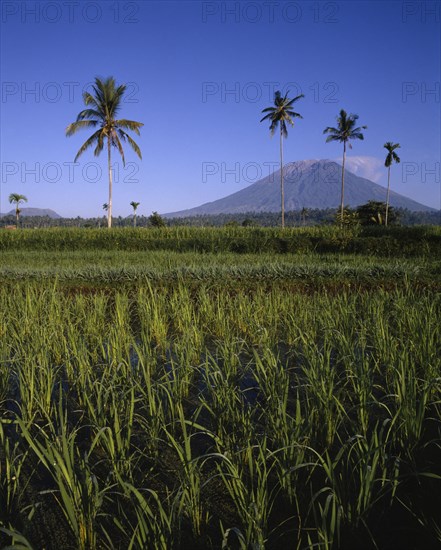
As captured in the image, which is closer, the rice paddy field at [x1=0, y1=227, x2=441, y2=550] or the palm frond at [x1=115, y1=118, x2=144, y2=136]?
the rice paddy field at [x1=0, y1=227, x2=441, y2=550]

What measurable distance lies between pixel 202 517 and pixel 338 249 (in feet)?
50.7

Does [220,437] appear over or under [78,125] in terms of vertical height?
under

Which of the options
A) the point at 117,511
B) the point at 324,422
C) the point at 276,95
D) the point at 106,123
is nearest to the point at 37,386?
the point at 117,511

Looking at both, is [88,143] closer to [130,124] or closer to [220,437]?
[130,124]

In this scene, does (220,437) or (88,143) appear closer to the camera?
(220,437)

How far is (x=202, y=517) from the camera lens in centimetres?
175

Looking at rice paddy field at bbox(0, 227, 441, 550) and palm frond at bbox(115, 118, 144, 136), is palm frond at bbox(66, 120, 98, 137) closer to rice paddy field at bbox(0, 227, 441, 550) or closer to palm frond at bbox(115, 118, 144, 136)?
palm frond at bbox(115, 118, 144, 136)

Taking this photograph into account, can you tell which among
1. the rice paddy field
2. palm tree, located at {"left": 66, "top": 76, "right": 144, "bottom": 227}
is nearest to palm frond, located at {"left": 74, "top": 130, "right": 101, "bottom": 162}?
palm tree, located at {"left": 66, "top": 76, "right": 144, "bottom": 227}

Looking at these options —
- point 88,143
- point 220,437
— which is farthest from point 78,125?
point 220,437

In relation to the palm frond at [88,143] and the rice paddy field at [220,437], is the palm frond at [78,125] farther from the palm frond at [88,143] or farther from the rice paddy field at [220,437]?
the rice paddy field at [220,437]

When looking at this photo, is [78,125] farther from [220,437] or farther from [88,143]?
[220,437]

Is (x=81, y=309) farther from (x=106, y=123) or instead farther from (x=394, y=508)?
(x=106, y=123)

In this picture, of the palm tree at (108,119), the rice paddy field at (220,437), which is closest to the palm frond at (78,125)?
the palm tree at (108,119)

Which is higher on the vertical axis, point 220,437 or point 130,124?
point 130,124
